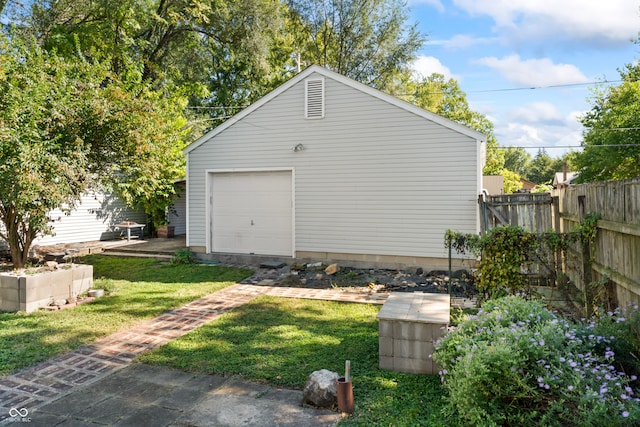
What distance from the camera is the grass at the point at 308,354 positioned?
134 inches

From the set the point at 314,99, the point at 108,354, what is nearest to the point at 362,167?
the point at 314,99

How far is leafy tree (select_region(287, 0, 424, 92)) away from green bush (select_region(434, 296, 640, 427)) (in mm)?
22571

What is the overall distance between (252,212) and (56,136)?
4.98 metres

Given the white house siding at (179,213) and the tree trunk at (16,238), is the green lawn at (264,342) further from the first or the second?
the white house siding at (179,213)

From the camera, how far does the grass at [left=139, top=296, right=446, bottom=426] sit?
3.40m

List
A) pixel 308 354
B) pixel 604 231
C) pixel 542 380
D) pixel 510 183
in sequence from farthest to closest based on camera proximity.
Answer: pixel 510 183, pixel 308 354, pixel 604 231, pixel 542 380

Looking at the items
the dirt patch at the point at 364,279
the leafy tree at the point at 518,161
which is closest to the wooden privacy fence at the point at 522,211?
the dirt patch at the point at 364,279

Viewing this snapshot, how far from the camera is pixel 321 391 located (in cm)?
344

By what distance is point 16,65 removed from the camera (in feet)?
23.7

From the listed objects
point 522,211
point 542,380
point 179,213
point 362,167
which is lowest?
point 542,380

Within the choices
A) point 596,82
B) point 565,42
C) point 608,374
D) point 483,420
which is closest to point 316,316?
point 483,420

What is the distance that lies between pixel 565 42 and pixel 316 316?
48.2 feet

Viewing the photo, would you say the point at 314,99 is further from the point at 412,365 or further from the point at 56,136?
the point at 412,365

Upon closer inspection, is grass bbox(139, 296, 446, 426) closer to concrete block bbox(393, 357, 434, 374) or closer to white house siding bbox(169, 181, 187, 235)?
concrete block bbox(393, 357, 434, 374)
